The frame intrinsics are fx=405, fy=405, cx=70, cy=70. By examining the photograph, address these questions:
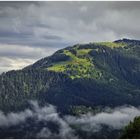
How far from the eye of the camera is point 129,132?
5559 centimetres

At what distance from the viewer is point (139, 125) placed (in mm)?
58438

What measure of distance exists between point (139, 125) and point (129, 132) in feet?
11.3
